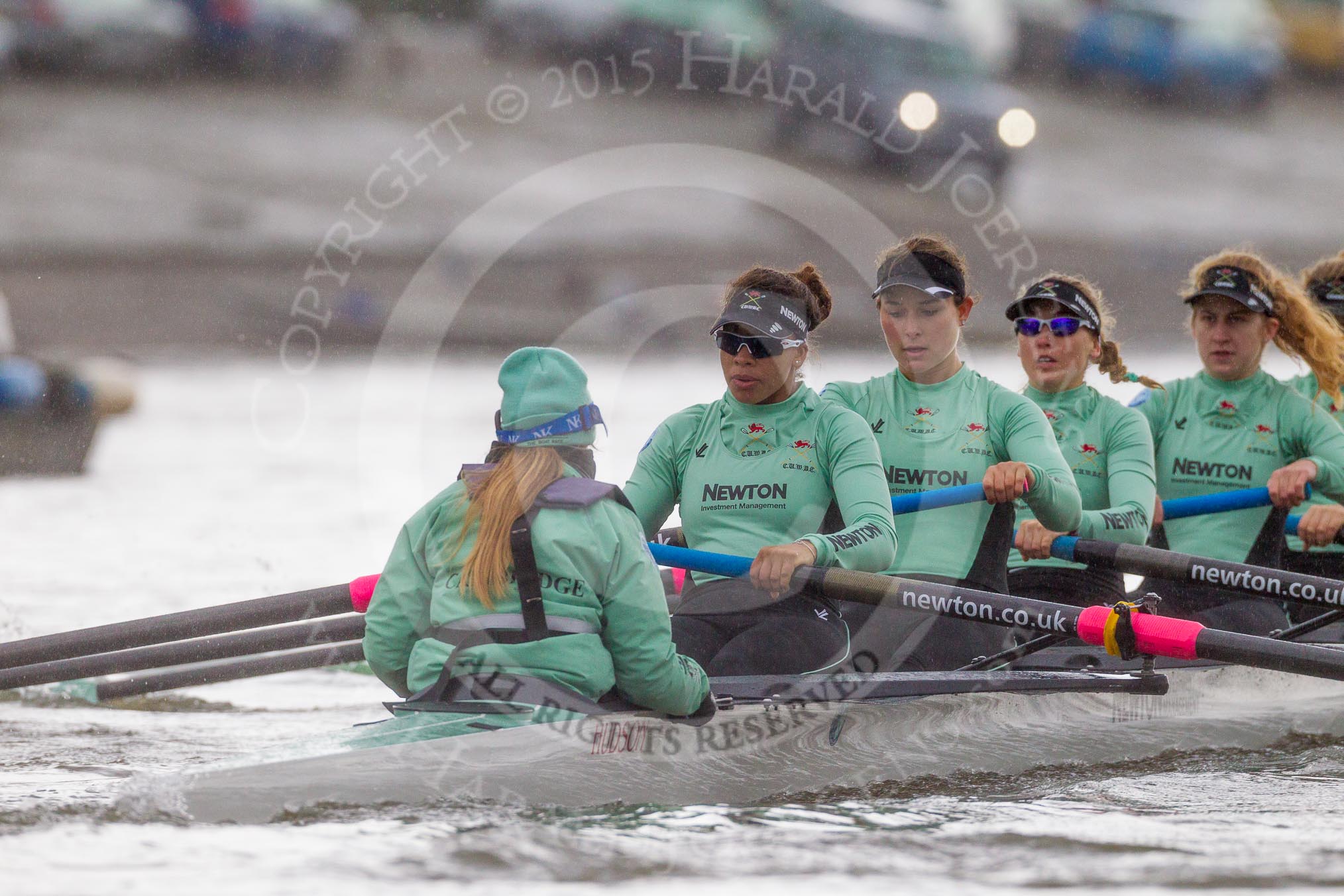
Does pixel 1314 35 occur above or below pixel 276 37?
above

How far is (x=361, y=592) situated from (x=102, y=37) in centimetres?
1668

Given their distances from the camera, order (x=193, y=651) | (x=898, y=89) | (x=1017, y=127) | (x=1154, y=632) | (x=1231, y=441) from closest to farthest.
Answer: (x=1154, y=632) → (x=193, y=651) → (x=1231, y=441) → (x=898, y=89) → (x=1017, y=127)

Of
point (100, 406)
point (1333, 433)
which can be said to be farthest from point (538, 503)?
point (100, 406)

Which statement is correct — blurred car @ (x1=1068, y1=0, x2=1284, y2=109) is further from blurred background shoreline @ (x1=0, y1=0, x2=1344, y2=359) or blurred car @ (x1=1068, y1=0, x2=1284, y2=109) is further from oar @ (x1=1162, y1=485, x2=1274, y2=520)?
oar @ (x1=1162, y1=485, x2=1274, y2=520)

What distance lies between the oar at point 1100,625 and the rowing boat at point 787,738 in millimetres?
217

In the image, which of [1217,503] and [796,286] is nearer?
[796,286]

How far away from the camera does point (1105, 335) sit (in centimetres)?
632

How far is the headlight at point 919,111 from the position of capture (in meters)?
17.8

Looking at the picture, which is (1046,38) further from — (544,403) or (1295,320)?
(544,403)

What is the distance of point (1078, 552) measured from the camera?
5855 mm

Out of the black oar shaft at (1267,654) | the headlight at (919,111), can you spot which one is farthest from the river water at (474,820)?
the headlight at (919,111)

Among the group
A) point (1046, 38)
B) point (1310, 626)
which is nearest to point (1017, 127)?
point (1046, 38)

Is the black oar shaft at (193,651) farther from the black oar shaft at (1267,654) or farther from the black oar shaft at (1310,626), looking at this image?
the black oar shaft at (1310,626)

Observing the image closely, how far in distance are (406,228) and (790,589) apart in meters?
14.5
